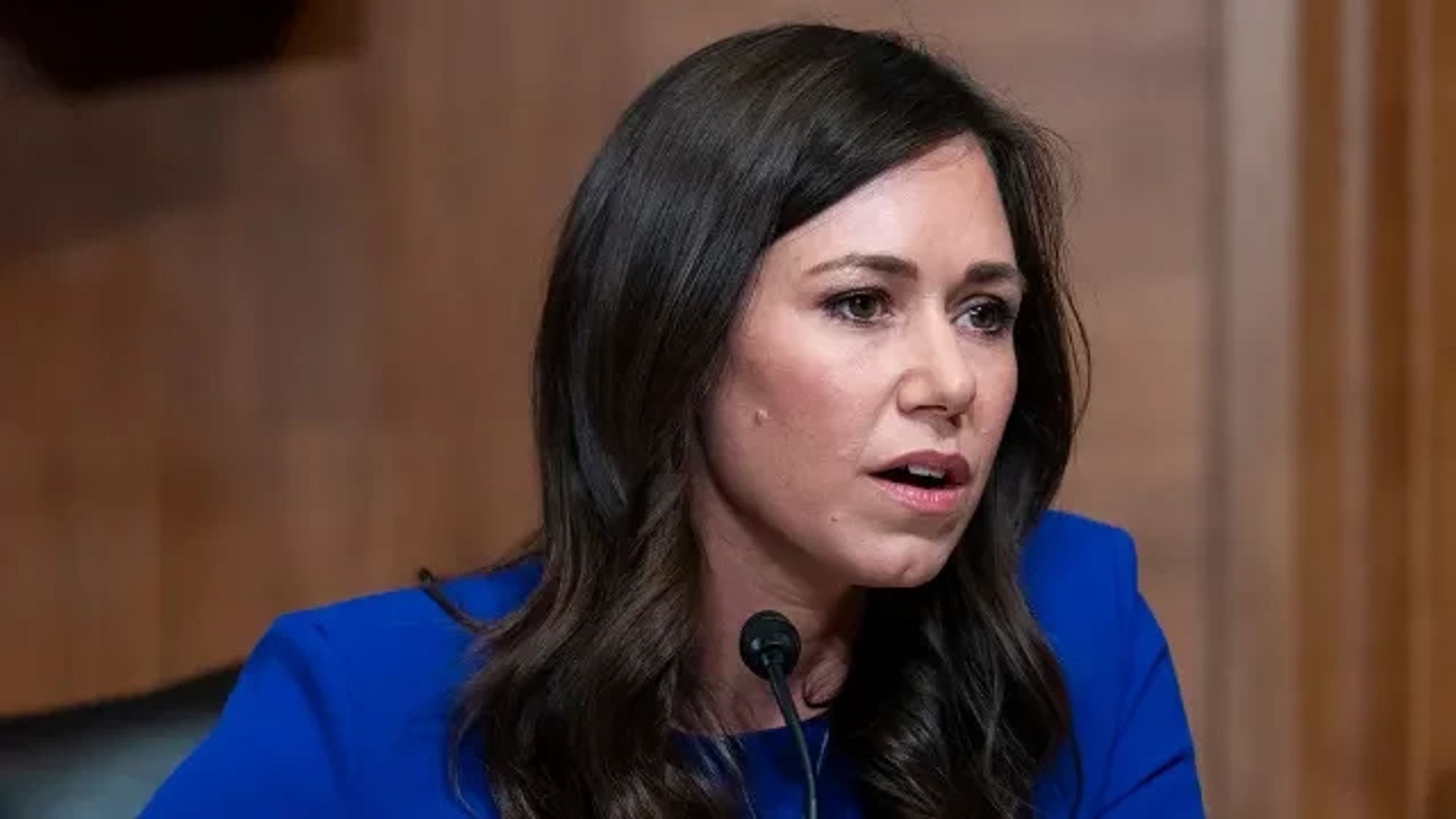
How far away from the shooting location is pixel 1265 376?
1.58 m

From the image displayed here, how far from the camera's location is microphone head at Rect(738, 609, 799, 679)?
969mm

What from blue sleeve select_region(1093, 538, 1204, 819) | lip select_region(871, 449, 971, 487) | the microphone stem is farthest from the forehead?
blue sleeve select_region(1093, 538, 1204, 819)

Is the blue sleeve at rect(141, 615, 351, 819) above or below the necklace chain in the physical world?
above

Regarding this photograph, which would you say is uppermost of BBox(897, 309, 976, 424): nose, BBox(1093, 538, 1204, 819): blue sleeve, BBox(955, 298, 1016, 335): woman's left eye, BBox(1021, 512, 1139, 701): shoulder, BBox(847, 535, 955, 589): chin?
BBox(955, 298, 1016, 335): woman's left eye

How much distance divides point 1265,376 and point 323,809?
0.90m

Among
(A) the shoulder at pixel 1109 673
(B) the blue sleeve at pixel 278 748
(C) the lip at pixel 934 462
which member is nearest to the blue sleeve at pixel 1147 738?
(A) the shoulder at pixel 1109 673

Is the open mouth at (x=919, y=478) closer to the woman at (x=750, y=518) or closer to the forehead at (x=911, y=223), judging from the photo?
the woman at (x=750, y=518)

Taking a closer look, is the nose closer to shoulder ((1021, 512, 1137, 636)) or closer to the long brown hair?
the long brown hair

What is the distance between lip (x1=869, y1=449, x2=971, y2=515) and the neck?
11 cm

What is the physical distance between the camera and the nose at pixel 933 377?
1.01m

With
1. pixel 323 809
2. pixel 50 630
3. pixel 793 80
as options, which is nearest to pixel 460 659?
pixel 323 809

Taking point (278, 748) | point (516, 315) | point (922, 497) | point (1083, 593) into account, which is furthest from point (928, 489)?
point (516, 315)

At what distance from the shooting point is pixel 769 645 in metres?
0.97

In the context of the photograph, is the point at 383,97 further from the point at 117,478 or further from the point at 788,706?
the point at 788,706
